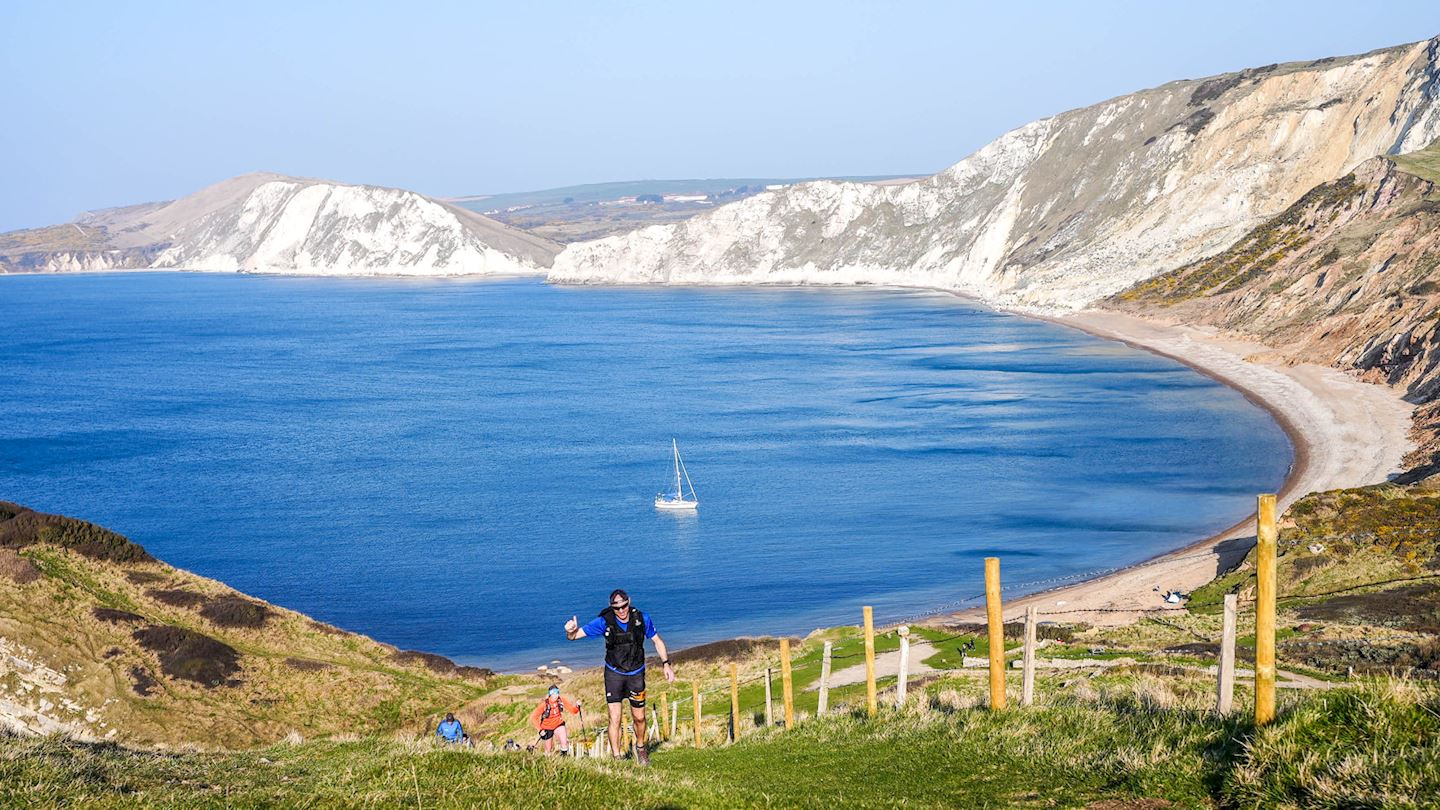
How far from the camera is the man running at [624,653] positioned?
13.4m

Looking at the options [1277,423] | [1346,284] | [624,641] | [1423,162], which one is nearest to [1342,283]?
[1346,284]

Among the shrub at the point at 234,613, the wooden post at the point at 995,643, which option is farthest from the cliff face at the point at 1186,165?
the wooden post at the point at 995,643

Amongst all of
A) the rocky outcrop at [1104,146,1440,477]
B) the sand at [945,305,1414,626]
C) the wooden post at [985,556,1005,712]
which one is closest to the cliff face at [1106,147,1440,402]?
the rocky outcrop at [1104,146,1440,477]

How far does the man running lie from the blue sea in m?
23.9

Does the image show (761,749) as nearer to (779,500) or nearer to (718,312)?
(779,500)

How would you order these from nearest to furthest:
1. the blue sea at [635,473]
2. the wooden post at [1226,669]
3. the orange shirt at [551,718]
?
the wooden post at [1226,669]
the orange shirt at [551,718]
the blue sea at [635,473]

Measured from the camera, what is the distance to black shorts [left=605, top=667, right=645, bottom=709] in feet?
45.2

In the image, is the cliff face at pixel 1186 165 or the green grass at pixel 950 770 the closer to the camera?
the green grass at pixel 950 770

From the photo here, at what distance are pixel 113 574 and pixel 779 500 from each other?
32876 millimetres

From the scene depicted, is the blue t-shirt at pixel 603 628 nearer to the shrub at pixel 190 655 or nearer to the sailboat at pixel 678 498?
the shrub at pixel 190 655

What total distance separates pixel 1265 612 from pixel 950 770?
2.80 meters

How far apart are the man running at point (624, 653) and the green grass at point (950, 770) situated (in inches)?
66.3

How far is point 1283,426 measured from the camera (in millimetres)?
68125

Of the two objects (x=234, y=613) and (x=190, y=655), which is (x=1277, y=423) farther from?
(x=190, y=655)
